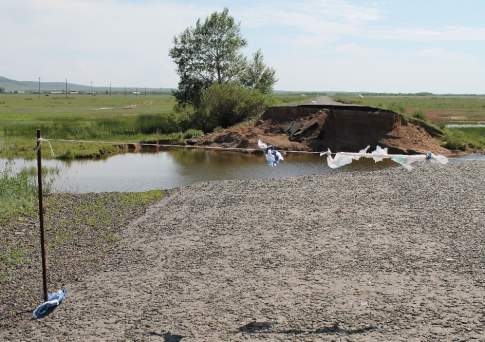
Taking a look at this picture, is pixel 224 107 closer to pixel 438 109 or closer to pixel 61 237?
pixel 61 237

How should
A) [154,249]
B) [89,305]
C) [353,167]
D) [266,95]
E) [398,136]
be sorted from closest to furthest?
[89,305] → [154,249] → [353,167] → [398,136] → [266,95]

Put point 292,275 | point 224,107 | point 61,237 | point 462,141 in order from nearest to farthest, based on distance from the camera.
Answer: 1. point 292,275
2. point 61,237
3. point 462,141
4. point 224,107

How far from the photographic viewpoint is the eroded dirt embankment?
37.0 metres

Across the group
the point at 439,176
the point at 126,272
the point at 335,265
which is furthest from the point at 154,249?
the point at 439,176

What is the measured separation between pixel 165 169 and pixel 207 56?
2360 cm

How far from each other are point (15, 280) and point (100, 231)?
13.2ft

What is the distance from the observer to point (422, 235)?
43.5 feet

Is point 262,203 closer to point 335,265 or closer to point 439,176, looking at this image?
point 335,265

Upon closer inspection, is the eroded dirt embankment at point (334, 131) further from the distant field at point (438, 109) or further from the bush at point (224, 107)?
the distant field at point (438, 109)

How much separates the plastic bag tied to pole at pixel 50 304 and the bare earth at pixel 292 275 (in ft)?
0.41

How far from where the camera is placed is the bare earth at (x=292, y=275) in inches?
334

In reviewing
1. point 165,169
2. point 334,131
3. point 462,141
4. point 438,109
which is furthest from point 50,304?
point 438,109

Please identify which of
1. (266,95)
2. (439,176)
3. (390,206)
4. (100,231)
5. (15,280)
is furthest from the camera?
(266,95)

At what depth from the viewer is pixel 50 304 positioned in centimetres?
931
